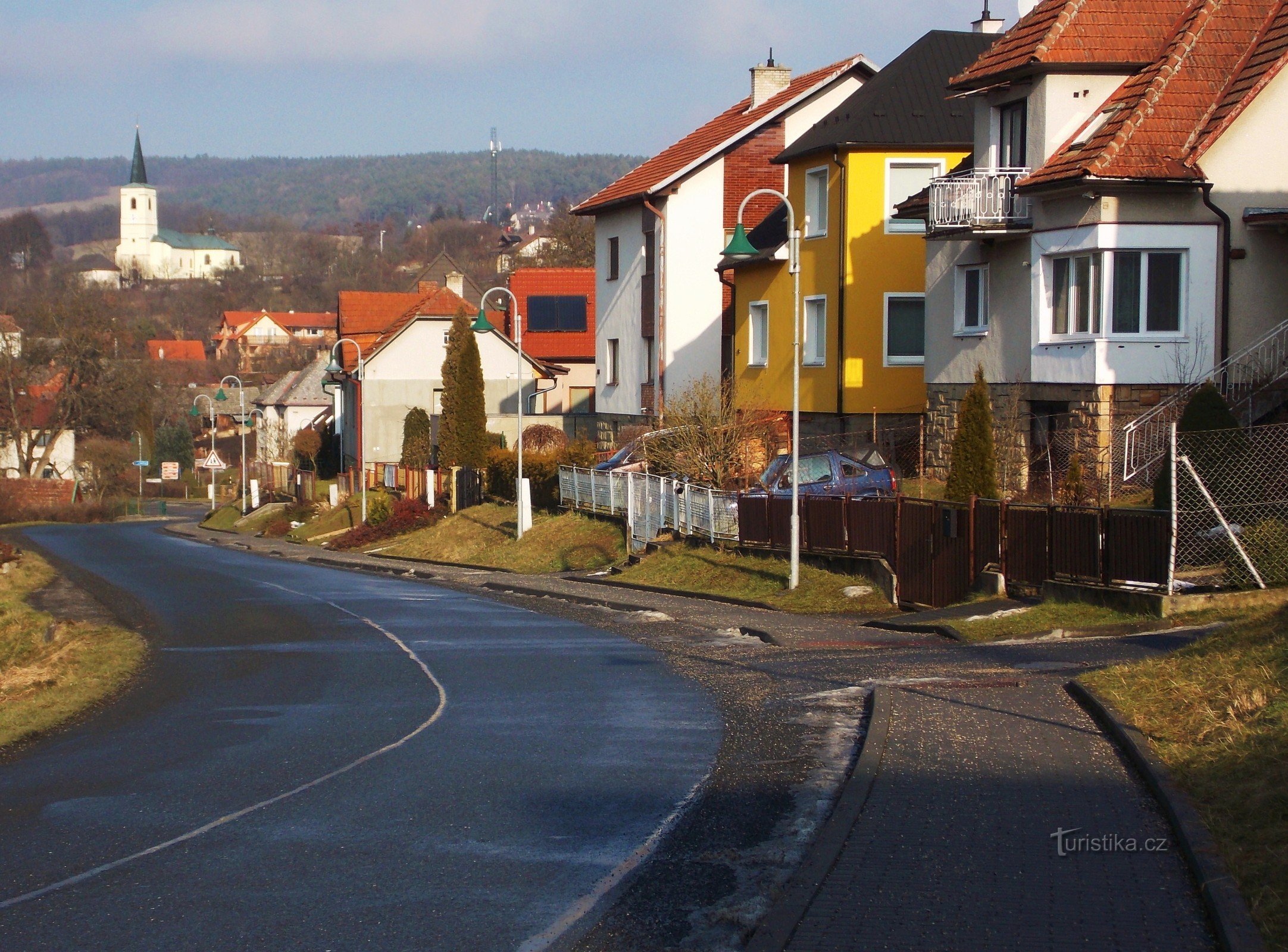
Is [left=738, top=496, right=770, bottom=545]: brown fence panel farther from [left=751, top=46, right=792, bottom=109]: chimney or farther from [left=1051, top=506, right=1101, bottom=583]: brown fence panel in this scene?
[left=751, top=46, right=792, bottom=109]: chimney

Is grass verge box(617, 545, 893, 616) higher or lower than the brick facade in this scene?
lower

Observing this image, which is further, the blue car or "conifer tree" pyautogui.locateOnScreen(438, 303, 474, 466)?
"conifer tree" pyautogui.locateOnScreen(438, 303, 474, 466)

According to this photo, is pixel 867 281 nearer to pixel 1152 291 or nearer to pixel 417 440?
pixel 1152 291

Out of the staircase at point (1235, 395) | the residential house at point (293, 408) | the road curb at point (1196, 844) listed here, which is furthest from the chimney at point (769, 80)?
the residential house at point (293, 408)

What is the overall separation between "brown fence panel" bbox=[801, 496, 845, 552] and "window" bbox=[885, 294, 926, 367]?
36.0 feet

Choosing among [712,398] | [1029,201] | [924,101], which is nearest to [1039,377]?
[1029,201]

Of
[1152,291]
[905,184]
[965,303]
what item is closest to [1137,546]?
[1152,291]

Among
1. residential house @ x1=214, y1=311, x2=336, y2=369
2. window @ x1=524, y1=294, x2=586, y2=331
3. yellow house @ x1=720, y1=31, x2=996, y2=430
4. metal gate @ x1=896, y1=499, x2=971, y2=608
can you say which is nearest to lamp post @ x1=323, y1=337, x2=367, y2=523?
window @ x1=524, y1=294, x2=586, y2=331

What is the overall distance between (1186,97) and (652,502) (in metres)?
13.3

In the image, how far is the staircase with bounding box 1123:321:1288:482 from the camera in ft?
75.7

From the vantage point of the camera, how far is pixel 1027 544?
1827cm

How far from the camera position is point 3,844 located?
8250 millimetres

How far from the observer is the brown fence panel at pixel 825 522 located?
73.7 ft

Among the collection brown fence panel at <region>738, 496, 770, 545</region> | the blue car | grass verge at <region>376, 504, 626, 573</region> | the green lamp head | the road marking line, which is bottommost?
grass verge at <region>376, 504, 626, 573</region>
